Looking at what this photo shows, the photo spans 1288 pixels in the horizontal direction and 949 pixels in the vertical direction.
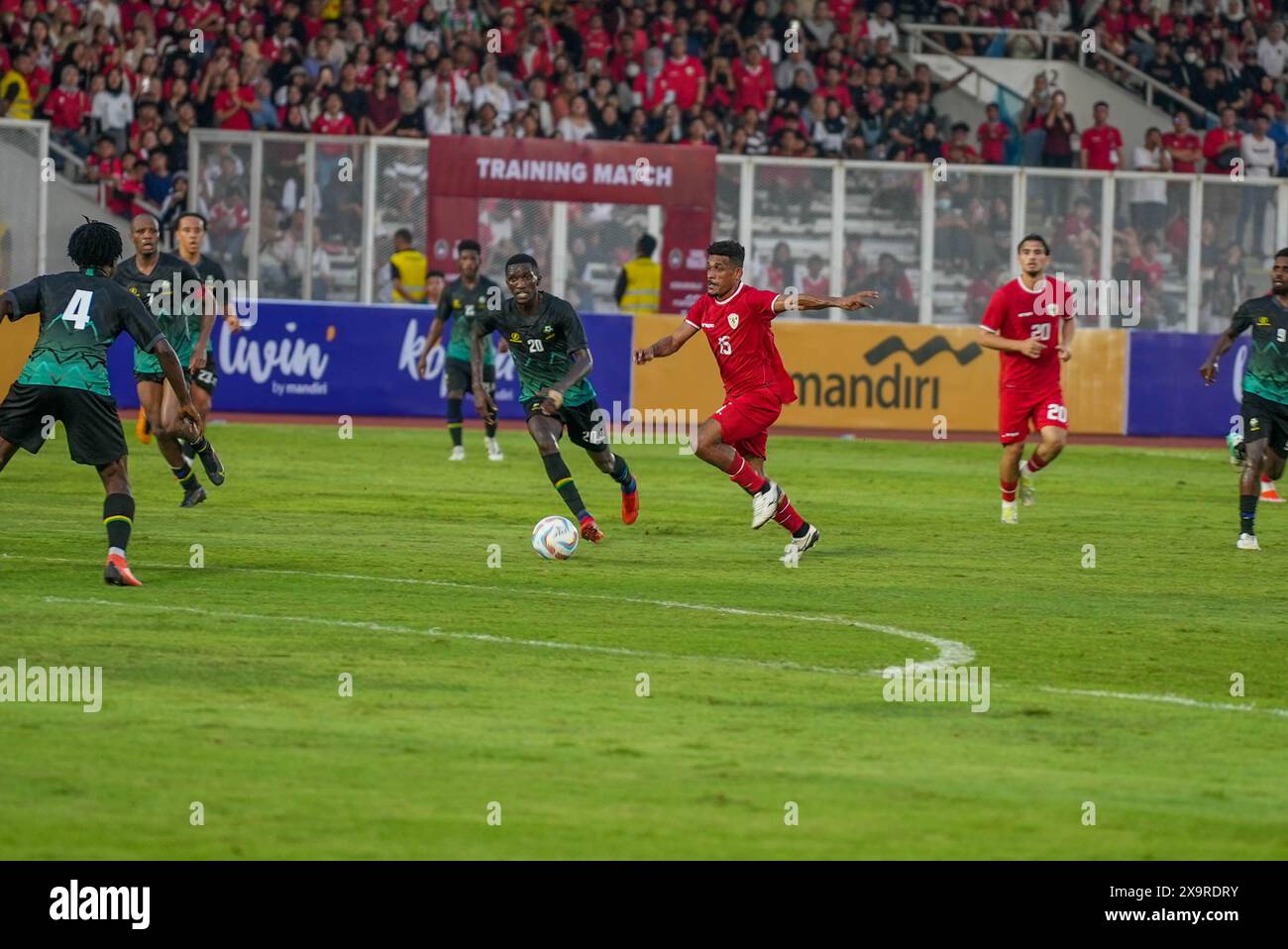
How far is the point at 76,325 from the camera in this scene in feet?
39.9

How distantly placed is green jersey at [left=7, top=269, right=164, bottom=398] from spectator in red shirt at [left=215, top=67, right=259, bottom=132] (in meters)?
18.2

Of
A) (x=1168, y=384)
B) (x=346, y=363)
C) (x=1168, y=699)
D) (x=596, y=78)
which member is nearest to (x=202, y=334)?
(x=1168, y=699)

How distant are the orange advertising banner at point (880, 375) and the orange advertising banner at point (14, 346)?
335 inches

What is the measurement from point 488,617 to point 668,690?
2.33 meters

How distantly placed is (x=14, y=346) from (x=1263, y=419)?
16903mm

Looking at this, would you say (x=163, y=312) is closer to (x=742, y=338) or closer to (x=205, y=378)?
(x=205, y=378)

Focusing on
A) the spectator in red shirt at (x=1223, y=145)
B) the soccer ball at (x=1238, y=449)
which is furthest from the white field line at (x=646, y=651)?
the spectator in red shirt at (x=1223, y=145)

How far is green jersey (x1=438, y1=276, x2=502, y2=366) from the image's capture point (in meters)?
23.2

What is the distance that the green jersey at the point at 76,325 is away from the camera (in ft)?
39.8

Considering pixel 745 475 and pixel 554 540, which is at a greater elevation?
pixel 745 475

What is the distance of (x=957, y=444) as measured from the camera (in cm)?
2820

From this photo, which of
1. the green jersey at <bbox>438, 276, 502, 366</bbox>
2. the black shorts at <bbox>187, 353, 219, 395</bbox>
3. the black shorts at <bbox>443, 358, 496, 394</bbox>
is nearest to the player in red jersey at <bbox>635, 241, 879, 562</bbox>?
the black shorts at <bbox>187, 353, 219, 395</bbox>
